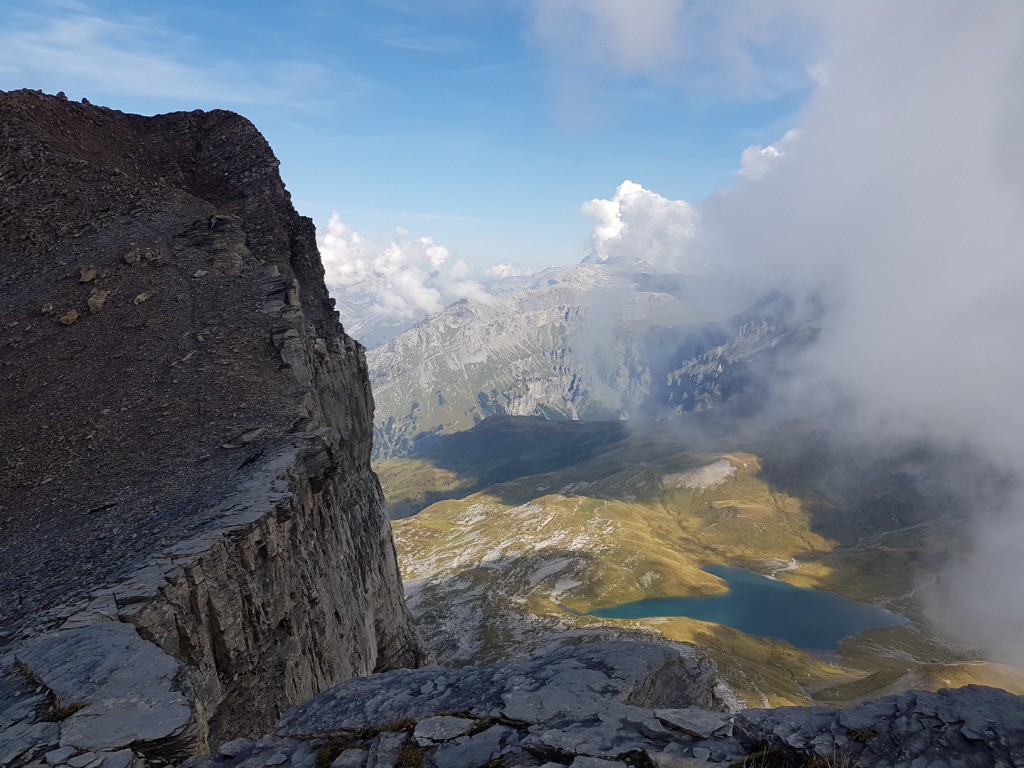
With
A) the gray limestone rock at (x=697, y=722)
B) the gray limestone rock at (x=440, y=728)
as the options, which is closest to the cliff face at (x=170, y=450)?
the gray limestone rock at (x=440, y=728)

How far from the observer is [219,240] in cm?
4266

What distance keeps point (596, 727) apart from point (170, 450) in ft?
78.2

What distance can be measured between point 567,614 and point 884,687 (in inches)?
3766

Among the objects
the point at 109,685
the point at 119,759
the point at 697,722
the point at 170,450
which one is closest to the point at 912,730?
the point at 697,722

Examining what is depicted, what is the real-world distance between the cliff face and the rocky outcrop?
3.24 m

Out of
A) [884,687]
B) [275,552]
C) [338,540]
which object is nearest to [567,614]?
[884,687]

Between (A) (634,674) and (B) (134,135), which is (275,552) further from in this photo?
(B) (134,135)

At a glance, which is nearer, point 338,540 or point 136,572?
point 136,572

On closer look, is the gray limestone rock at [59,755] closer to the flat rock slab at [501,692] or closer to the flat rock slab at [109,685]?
the flat rock slab at [109,685]

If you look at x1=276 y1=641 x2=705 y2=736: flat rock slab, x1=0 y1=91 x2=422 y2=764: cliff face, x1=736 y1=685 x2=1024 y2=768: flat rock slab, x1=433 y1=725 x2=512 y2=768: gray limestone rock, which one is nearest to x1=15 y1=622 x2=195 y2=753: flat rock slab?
x1=0 y1=91 x2=422 y2=764: cliff face

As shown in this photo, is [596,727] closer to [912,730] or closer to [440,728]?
[440,728]

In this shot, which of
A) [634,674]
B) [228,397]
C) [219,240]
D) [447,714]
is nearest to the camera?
[447,714]

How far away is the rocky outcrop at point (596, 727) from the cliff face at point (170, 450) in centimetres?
324

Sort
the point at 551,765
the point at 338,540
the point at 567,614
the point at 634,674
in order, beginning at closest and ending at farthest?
the point at 551,765, the point at 634,674, the point at 338,540, the point at 567,614
